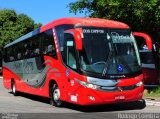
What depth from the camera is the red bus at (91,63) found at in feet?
44.4

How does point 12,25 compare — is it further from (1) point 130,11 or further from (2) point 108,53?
(2) point 108,53

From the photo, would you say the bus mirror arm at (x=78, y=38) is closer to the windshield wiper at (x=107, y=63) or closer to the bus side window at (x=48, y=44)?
the windshield wiper at (x=107, y=63)

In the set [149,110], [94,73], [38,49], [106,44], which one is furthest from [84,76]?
[38,49]

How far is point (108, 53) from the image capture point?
45.9ft

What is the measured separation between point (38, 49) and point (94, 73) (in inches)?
192

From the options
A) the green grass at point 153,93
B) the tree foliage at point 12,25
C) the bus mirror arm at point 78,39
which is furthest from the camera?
the tree foliage at point 12,25

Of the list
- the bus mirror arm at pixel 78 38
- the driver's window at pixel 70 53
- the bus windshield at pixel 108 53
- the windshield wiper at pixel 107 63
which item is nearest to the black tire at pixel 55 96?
the driver's window at pixel 70 53

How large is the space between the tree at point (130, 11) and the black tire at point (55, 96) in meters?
4.16

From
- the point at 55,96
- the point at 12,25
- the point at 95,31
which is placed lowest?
the point at 55,96

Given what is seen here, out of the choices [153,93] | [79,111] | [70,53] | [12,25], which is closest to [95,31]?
[70,53]

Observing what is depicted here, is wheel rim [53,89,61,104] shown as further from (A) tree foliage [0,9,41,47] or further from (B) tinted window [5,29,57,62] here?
(A) tree foliage [0,9,41,47]

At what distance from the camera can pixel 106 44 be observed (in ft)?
46.3

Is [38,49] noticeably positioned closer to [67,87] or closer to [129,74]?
[67,87]

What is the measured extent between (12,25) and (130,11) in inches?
1594
